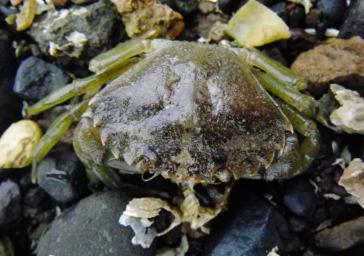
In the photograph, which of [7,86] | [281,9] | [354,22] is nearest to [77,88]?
[7,86]

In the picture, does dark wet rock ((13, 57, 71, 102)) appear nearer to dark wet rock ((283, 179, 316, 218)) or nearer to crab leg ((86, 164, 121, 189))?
crab leg ((86, 164, 121, 189))

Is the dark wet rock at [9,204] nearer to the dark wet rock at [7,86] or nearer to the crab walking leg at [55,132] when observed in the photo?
the crab walking leg at [55,132]

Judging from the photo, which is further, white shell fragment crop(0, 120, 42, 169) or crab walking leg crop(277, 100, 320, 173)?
white shell fragment crop(0, 120, 42, 169)

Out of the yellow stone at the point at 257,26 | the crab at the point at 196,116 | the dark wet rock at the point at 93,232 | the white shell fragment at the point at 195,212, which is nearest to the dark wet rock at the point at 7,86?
the crab at the point at 196,116

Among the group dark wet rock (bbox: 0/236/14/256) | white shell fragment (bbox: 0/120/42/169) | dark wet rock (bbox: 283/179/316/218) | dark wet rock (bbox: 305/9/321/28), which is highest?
dark wet rock (bbox: 305/9/321/28)

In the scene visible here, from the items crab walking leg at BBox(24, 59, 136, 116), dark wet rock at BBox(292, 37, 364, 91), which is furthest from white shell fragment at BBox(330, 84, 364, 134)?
crab walking leg at BBox(24, 59, 136, 116)
